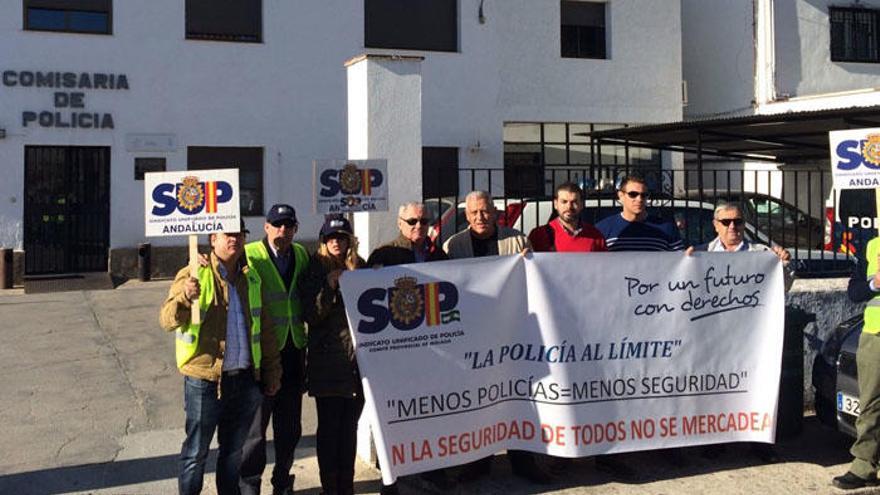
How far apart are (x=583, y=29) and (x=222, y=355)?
16027 mm

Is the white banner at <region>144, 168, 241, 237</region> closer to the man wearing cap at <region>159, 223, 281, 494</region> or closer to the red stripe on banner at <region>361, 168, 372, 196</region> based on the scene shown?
the man wearing cap at <region>159, 223, 281, 494</region>

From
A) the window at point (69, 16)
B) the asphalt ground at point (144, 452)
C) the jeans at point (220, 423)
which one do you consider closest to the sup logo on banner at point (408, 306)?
the jeans at point (220, 423)

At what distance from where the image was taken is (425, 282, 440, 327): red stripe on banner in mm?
5176

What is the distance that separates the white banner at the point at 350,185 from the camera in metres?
5.58

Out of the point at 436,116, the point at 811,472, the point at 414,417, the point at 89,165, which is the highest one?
the point at 436,116

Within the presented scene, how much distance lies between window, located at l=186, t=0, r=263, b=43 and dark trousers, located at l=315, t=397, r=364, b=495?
12.2 metres

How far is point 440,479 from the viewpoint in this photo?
212 inches

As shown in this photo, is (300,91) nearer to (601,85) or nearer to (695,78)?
(601,85)

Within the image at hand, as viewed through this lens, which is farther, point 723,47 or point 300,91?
point 723,47

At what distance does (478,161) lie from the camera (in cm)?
1764

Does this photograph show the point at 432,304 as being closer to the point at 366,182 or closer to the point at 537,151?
the point at 366,182

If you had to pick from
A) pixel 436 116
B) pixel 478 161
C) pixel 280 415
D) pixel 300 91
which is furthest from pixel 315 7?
pixel 280 415

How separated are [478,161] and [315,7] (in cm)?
456

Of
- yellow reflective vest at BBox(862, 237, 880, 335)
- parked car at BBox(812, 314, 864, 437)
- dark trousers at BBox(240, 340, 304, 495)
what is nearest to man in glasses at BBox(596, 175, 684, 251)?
yellow reflective vest at BBox(862, 237, 880, 335)
